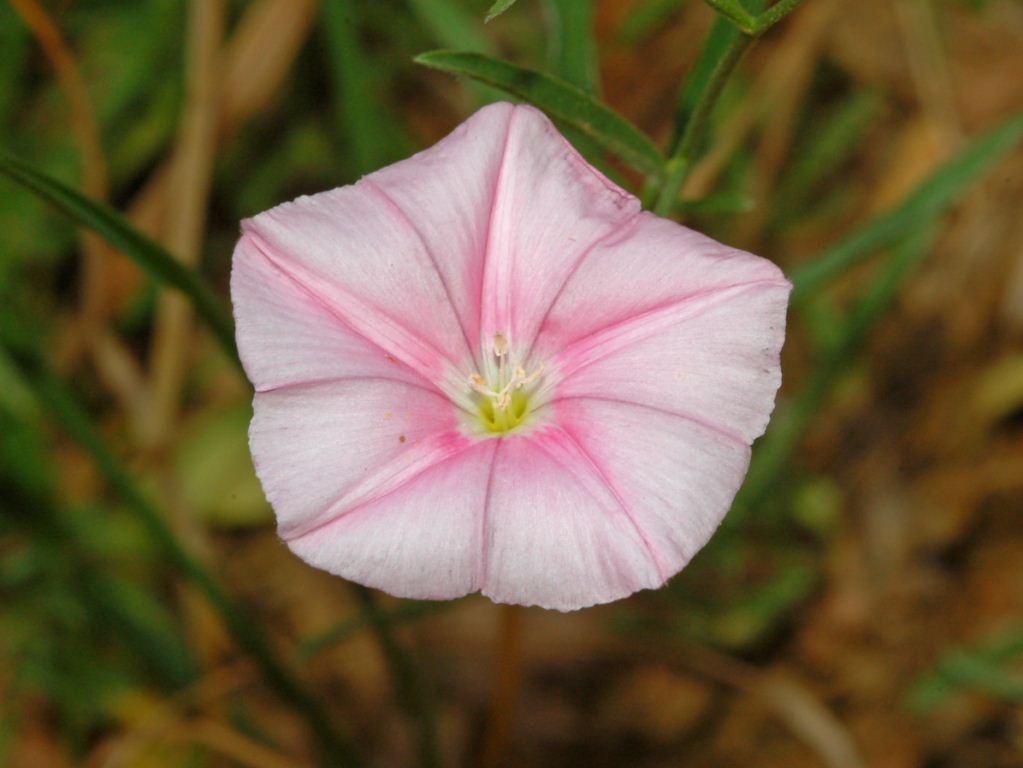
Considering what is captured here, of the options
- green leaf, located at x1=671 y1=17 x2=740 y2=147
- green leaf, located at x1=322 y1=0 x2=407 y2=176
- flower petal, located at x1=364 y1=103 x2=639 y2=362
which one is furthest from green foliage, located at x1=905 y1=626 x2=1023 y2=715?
green leaf, located at x1=322 y1=0 x2=407 y2=176

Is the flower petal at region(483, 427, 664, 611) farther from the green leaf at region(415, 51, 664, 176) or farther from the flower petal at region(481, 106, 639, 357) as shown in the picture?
the green leaf at region(415, 51, 664, 176)

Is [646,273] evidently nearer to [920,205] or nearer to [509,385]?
[509,385]

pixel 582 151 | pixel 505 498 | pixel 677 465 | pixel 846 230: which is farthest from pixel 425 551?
pixel 846 230

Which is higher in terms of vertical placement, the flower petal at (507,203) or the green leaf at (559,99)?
the green leaf at (559,99)

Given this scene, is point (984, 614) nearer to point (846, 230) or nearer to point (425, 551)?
point (846, 230)

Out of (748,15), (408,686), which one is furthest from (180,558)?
(748,15)

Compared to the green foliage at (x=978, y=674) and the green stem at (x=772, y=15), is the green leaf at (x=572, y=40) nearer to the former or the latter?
the green stem at (x=772, y=15)

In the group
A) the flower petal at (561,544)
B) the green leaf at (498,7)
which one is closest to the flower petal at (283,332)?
the flower petal at (561,544)
